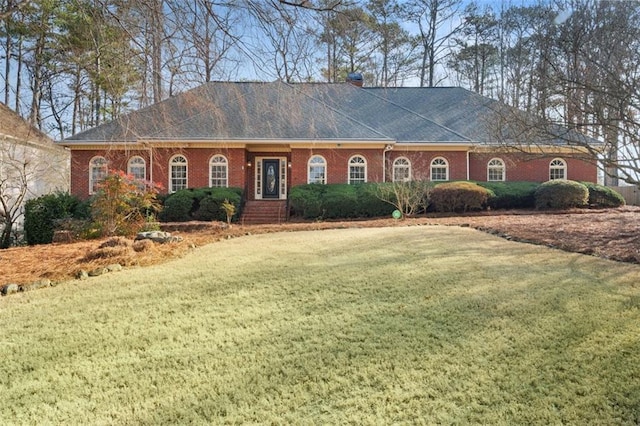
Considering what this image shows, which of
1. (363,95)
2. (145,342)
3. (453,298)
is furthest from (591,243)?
(363,95)

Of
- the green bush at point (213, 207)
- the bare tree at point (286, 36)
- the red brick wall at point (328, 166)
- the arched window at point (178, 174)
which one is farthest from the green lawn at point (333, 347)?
the arched window at point (178, 174)

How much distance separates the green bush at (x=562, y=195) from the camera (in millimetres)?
15680

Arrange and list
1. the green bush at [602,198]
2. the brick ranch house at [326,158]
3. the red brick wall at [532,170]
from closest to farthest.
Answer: the green bush at [602,198] → the brick ranch house at [326,158] → the red brick wall at [532,170]

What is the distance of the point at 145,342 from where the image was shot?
12.1 ft

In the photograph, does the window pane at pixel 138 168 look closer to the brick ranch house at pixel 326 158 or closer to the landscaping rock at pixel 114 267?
the brick ranch house at pixel 326 158

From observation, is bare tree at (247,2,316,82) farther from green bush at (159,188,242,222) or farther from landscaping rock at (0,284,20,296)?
green bush at (159,188,242,222)

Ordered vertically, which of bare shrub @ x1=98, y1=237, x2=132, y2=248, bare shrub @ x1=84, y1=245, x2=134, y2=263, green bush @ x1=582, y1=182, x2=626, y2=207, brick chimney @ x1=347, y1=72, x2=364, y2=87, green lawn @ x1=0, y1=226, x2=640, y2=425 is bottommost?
green lawn @ x1=0, y1=226, x2=640, y2=425

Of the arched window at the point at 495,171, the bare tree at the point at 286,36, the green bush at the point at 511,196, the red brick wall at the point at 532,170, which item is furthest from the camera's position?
the arched window at the point at 495,171

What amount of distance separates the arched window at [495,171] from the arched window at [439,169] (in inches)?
96.8

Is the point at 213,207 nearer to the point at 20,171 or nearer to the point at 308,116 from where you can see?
the point at 20,171

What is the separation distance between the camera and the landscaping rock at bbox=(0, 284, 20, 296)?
5.48 m

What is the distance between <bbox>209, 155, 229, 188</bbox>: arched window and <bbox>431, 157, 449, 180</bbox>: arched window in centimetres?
1002

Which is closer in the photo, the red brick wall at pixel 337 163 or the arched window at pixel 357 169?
the red brick wall at pixel 337 163

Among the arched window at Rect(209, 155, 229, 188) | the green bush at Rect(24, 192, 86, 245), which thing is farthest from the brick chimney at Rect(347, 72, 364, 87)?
the green bush at Rect(24, 192, 86, 245)
